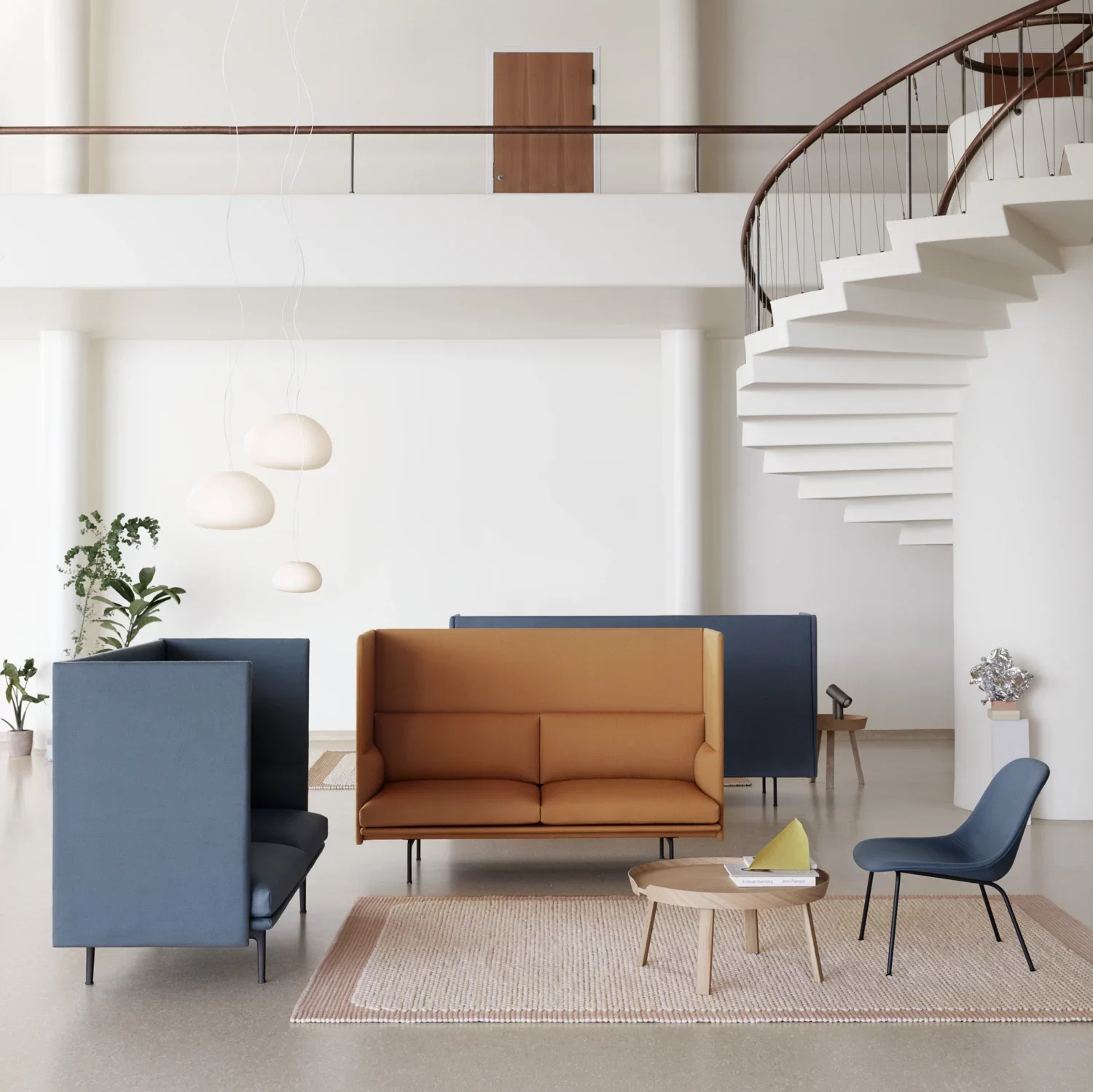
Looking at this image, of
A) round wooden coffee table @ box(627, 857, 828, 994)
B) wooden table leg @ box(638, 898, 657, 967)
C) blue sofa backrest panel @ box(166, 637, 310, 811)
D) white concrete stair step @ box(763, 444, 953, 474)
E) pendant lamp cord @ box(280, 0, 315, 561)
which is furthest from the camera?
pendant lamp cord @ box(280, 0, 315, 561)

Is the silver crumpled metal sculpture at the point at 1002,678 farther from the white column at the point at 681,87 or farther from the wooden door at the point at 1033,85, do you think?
the white column at the point at 681,87

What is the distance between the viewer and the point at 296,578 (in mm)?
6785

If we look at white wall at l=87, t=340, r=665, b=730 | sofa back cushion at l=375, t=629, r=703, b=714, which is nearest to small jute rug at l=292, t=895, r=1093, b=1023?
sofa back cushion at l=375, t=629, r=703, b=714

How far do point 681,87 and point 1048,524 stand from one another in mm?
4498

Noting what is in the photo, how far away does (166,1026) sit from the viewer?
3496mm

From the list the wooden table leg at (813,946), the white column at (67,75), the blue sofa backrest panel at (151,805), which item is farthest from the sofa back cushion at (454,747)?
the white column at (67,75)

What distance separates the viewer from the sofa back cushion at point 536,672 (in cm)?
551

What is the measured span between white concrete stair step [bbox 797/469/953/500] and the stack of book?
4274mm

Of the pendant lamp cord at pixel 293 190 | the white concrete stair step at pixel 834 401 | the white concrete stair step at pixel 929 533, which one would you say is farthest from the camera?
the pendant lamp cord at pixel 293 190

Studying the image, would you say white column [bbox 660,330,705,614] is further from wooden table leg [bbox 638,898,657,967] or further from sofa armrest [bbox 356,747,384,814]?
wooden table leg [bbox 638,898,657,967]

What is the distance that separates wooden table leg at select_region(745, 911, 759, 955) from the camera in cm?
409

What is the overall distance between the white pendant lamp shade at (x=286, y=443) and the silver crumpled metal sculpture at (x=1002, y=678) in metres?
3.87

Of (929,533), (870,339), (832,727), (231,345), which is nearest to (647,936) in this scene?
(832,727)

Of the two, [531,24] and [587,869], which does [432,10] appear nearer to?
[531,24]
